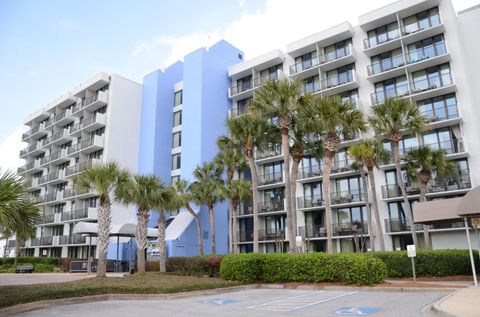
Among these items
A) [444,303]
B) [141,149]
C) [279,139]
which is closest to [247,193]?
[279,139]

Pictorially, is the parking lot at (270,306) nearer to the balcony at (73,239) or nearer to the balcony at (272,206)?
the balcony at (272,206)

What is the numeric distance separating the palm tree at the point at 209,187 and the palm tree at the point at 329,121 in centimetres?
1100

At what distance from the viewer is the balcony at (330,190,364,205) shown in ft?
109

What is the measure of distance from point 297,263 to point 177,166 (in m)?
26.2

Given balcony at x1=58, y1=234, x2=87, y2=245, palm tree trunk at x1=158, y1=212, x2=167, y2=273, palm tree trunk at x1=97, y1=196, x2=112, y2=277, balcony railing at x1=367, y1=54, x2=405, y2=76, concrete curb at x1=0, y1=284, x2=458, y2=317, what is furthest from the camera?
balcony at x1=58, y1=234, x2=87, y2=245

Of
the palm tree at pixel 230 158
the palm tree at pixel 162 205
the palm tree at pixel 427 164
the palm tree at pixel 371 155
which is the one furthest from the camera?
the palm tree at pixel 230 158

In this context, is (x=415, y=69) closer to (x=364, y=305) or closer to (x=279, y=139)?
(x=279, y=139)

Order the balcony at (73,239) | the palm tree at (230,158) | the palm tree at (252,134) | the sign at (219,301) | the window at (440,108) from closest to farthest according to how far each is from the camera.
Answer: the sign at (219,301)
the palm tree at (252,134)
the window at (440,108)
the palm tree at (230,158)
the balcony at (73,239)

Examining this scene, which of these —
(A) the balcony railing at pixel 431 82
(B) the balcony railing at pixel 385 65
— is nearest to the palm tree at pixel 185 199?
(B) the balcony railing at pixel 385 65

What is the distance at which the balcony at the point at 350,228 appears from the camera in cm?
3228

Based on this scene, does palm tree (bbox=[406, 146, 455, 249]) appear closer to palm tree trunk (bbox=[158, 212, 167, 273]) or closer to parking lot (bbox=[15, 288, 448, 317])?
parking lot (bbox=[15, 288, 448, 317])

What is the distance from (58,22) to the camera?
16656 mm

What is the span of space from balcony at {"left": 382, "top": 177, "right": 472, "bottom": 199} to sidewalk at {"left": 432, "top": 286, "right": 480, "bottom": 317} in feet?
56.6

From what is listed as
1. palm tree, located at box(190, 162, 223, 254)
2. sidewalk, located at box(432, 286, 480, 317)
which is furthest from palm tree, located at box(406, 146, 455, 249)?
palm tree, located at box(190, 162, 223, 254)
